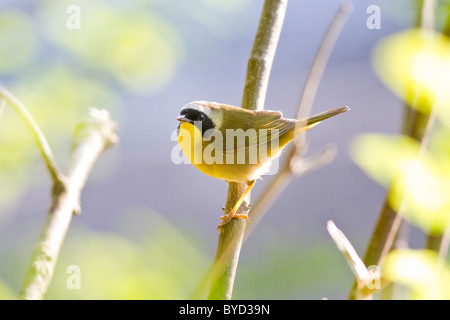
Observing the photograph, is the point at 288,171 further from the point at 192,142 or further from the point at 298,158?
the point at 192,142

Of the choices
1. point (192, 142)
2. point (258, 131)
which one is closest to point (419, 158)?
point (258, 131)

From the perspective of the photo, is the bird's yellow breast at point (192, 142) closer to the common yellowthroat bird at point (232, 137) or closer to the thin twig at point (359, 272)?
the common yellowthroat bird at point (232, 137)

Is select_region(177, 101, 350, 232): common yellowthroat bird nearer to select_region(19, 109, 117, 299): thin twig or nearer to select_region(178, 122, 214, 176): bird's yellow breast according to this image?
select_region(178, 122, 214, 176): bird's yellow breast

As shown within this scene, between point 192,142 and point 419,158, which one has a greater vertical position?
point 192,142

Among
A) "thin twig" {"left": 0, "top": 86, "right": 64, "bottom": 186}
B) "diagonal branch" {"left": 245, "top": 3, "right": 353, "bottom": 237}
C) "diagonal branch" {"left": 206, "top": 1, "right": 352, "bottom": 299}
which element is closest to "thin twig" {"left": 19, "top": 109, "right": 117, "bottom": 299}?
"thin twig" {"left": 0, "top": 86, "right": 64, "bottom": 186}

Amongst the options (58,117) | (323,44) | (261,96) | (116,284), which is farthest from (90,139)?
(323,44)

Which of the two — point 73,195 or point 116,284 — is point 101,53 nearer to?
point 73,195

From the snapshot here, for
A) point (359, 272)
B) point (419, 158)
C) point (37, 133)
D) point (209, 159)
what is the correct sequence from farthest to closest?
point (209, 159)
point (37, 133)
point (419, 158)
point (359, 272)

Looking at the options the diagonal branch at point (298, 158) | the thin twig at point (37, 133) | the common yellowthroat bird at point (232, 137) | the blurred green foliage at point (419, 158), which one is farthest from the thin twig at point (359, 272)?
the common yellowthroat bird at point (232, 137)
